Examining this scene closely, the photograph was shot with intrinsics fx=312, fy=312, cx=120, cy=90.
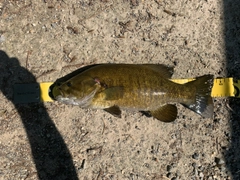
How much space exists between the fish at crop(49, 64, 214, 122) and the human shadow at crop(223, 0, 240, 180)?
20.7 inches

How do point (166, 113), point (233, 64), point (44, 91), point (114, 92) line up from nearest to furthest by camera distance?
1. point (114, 92)
2. point (166, 113)
3. point (44, 91)
4. point (233, 64)

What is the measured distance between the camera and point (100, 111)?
4508 mm

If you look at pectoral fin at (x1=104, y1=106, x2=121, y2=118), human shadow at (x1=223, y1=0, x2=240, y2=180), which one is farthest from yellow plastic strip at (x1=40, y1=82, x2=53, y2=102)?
human shadow at (x1=223, y1=0, x2=240, y2=180)

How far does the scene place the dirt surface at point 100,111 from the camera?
448cm

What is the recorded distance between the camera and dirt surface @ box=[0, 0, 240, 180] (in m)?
4.48

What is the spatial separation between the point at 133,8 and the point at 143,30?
0.36 meters

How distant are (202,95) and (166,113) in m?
0.55

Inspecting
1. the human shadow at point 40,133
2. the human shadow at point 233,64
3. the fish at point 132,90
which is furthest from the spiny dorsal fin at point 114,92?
the human shadow at point 233,64

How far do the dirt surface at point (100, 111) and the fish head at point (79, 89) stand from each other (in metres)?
0.46

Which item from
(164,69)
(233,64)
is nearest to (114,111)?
(164,69)

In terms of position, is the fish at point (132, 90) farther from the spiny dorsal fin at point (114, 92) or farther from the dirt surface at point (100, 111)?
the dirt surface at point (100, 111)

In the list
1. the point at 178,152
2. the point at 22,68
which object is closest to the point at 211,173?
the point at 178,152

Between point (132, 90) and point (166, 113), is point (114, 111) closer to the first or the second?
point (132, 90)

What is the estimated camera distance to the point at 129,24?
4.59 meters
